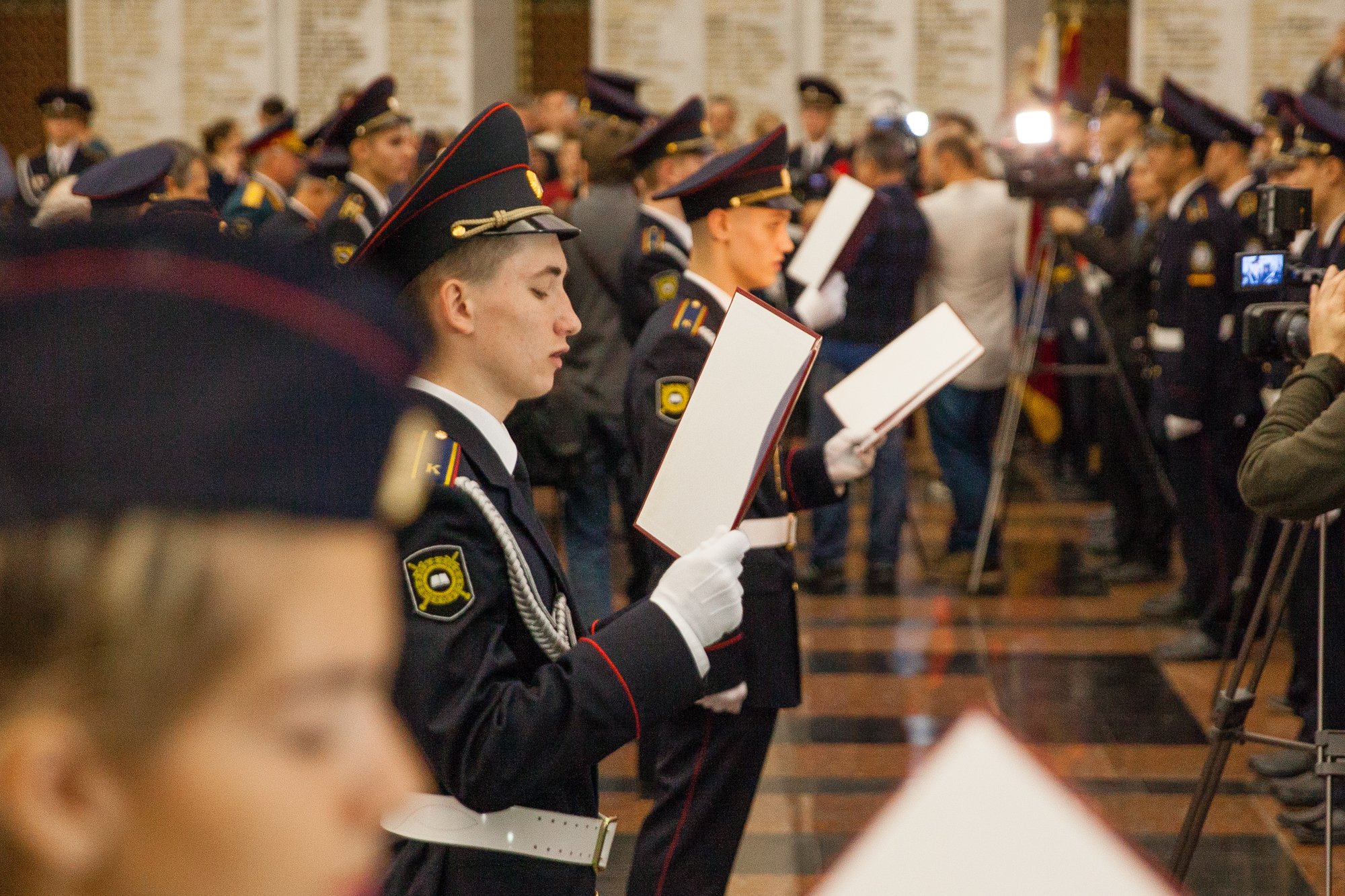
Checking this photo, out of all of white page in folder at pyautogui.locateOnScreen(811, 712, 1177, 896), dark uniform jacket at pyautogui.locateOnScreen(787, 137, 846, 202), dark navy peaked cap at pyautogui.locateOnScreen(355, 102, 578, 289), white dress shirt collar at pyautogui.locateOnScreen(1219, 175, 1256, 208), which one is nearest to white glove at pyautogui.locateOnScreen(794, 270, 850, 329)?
dark uniform jacket at pyautogui.locateOnScreen(787, 137, 846, 202)

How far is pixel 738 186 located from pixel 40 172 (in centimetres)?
889

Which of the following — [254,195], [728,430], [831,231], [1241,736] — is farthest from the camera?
[254,195]

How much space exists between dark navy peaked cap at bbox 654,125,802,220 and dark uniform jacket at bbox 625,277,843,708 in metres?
0.20

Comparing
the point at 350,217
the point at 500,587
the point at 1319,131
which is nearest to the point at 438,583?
the point at 500,587

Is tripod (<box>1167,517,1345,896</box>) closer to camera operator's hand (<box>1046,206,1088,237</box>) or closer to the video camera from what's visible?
the video camera

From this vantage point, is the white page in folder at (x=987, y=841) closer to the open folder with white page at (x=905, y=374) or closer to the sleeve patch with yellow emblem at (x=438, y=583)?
the sleeve patch with yellow emblem at (x=438, y=583)

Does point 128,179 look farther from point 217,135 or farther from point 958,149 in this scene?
point 217,135

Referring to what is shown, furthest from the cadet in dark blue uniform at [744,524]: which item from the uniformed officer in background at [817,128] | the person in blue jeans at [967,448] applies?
the uniformed officer in background at [817,128]

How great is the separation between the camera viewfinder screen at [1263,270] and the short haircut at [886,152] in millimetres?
4029

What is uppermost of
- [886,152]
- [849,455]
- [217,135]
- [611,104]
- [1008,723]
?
[611,104]

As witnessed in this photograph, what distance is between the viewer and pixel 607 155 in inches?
236

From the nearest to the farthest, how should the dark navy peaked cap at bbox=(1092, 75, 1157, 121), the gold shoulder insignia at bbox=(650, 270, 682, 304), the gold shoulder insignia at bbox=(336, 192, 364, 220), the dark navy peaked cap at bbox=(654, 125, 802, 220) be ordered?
the dark navy peaked cap at bbox=(654, 125, 802, 220), the gold shoulder insignia at bbox=(650, 270, 682, 304), the gold shoulder insignia at bbox=(336, 192, 364, 220), the dark navy peaked cap at bbox=(1092, 75, 1157, 121)

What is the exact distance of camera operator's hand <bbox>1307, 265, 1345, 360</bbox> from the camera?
2764 mm

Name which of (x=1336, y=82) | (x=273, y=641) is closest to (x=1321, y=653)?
(x=273, y=641)
